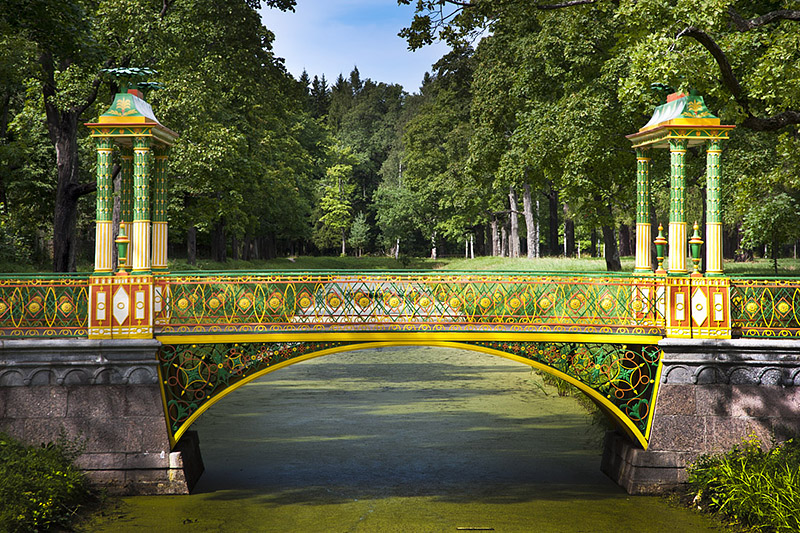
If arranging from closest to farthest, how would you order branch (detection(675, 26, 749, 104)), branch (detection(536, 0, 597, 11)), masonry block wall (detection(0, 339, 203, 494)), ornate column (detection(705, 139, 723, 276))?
masonry block wall (detection(0, 339, 203, 494)) < ornate column (detection(705, 139, 723, 276)) < branch (detection(675, 26, 749, 104)) < branch (detection(536, 0, 597, 11))

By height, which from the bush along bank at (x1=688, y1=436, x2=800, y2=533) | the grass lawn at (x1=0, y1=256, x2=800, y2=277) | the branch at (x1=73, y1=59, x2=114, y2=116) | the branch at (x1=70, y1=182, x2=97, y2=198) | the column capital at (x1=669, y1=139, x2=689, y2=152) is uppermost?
the branch at (x1=73, y1=59, x2=114, y2=116)

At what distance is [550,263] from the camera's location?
31.3m

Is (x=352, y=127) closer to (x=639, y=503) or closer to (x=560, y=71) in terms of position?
(x=560, y=71)

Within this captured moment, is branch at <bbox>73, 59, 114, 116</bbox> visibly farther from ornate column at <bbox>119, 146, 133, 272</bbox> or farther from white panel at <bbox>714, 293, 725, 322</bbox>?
white panel at <bbox>714, 293, 725, 322</bbox>

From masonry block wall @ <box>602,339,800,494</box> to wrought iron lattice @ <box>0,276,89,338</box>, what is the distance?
8.25m

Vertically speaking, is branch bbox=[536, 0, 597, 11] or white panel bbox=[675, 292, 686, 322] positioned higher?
branch bbox=[536, 0, 597, 11]

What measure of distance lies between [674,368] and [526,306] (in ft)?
7.42

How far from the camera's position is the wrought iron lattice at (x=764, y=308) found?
11.2 m

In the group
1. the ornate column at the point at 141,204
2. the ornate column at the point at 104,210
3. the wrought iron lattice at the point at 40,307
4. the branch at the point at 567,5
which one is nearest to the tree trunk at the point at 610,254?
the branch at the point at 567,5

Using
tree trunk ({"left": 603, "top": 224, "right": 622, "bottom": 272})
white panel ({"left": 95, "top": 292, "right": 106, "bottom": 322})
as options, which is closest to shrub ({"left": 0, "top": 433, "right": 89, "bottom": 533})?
white panel ({"left": 95, "top": 292, "right": 106, "bottom": 322})

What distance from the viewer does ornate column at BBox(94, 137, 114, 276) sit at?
11414 millimetres

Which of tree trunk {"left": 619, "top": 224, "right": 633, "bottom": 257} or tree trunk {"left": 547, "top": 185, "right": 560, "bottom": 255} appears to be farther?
tree trunk {"left": 619, "top": 224, "right": 633, "bottom": 257}

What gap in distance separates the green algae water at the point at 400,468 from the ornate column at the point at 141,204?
3483 millimetres

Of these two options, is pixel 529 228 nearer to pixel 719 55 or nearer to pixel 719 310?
pixel 719 55
